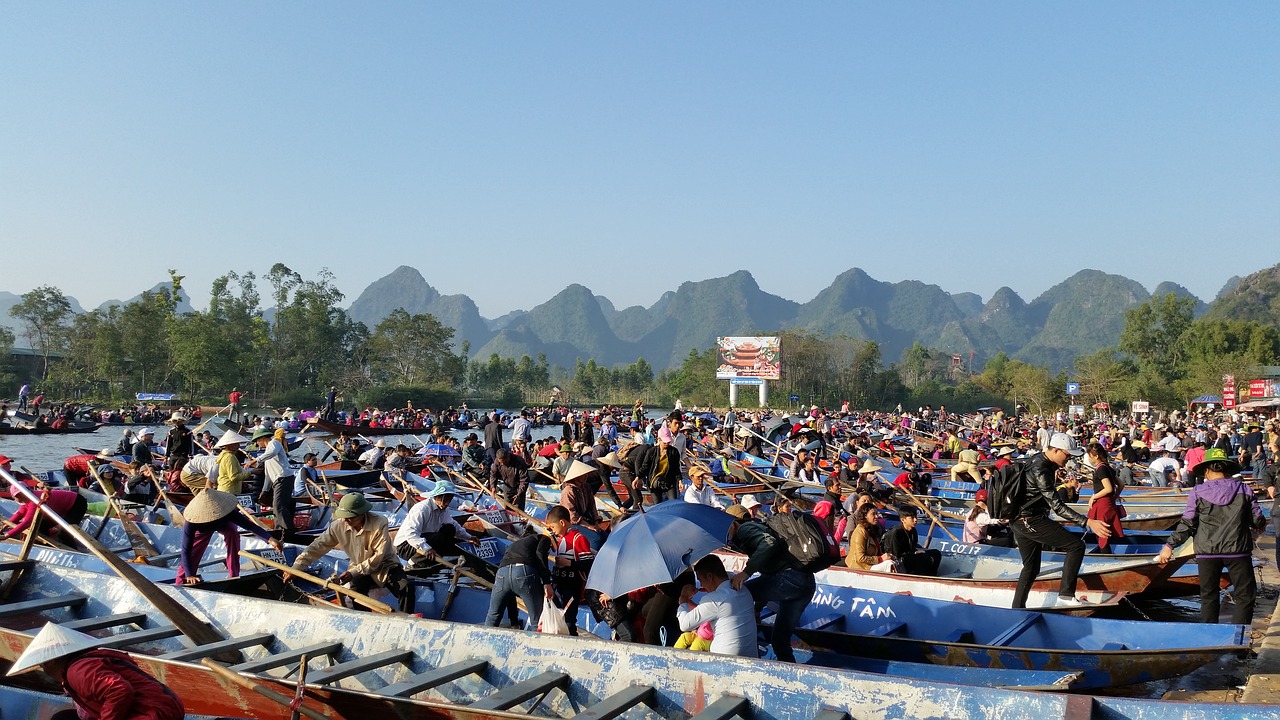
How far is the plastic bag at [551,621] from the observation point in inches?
270

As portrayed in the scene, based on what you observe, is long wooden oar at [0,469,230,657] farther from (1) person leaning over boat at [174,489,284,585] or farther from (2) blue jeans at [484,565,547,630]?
(2) blue jeans at [484,565,547,630]

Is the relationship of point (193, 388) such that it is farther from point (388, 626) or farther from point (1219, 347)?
point (1219, 347)

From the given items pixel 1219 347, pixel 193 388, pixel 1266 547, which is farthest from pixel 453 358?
pixel 1266 547

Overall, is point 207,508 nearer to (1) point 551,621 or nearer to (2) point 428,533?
(2) point 428,533

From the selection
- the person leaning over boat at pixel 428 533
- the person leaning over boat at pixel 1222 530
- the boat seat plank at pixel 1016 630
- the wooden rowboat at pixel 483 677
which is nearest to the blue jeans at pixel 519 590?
the wooden rowboat at pixel 483 677

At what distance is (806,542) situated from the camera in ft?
22.3

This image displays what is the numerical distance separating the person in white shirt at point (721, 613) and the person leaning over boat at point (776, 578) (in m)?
0.49

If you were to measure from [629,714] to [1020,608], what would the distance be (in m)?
4.36

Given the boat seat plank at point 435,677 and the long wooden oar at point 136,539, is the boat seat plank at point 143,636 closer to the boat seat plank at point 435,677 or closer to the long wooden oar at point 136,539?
the boat seat plank at point 435,677

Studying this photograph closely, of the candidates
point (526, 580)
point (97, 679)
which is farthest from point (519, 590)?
point (97, 679)

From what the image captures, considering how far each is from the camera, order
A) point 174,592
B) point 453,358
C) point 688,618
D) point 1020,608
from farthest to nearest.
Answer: point 453,358 < point 1020,608 < point 174,592 < point 688,618

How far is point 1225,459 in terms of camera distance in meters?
7.51

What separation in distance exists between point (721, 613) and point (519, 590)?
6.81ft

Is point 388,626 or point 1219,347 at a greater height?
point 1219,347
